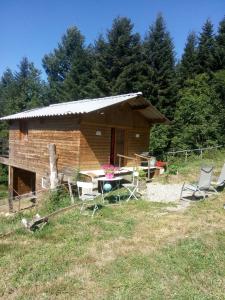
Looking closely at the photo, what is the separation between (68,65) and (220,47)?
2248 centimetres

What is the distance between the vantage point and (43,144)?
588 inches

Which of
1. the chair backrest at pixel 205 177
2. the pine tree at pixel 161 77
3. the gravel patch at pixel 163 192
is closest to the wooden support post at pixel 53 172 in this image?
the gravel patch at pixel 163 192

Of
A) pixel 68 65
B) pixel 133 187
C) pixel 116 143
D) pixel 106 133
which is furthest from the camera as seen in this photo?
pixel 68 65

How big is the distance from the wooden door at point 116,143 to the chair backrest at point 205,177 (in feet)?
19.3

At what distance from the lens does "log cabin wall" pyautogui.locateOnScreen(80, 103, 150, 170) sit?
1284 centimetres

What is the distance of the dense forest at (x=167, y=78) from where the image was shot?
23.7 m

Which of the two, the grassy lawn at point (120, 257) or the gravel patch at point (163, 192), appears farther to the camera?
the gravel patch at point (163, 192)

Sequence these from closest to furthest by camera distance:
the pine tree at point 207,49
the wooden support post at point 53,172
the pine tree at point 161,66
A: the wooden support post at point 53,172, the pine tree at point 161,66, the pine tree at point 207,49

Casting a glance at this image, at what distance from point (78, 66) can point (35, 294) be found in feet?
109

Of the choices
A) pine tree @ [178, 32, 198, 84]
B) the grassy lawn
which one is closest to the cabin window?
the grassy lawn

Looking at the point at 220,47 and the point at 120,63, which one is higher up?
the point at 220,47

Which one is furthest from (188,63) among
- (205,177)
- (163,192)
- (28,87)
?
(28,87)

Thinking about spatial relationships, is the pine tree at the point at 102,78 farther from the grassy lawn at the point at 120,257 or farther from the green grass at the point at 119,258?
the green grass at the point at 119,258

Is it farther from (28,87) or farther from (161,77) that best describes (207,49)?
(28,87)
